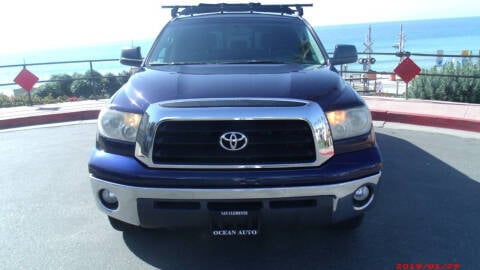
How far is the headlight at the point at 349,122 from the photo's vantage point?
114 inches

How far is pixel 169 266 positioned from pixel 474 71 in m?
11.4

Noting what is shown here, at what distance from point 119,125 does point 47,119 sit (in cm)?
700

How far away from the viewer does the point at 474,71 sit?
471 inches

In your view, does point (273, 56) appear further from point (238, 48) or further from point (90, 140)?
point (90, 140)

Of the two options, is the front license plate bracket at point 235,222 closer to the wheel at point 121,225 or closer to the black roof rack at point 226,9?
the wheel at point 121,225

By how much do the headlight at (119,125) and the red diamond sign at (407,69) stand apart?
7.53 metres

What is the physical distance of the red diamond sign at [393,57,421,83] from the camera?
9.25m

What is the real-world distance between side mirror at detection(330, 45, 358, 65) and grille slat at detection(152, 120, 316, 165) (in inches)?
84.2

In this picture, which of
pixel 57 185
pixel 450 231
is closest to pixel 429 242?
pixel 450 231

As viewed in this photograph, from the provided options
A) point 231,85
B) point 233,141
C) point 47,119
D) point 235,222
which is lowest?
point 47,119

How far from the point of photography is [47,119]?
920 cm

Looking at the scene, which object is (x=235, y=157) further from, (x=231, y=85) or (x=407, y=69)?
(x=407, y=69)

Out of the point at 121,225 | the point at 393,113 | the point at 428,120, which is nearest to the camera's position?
the point at 121,225

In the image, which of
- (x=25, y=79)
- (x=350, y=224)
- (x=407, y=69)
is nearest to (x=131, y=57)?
(x=350, y=224)
